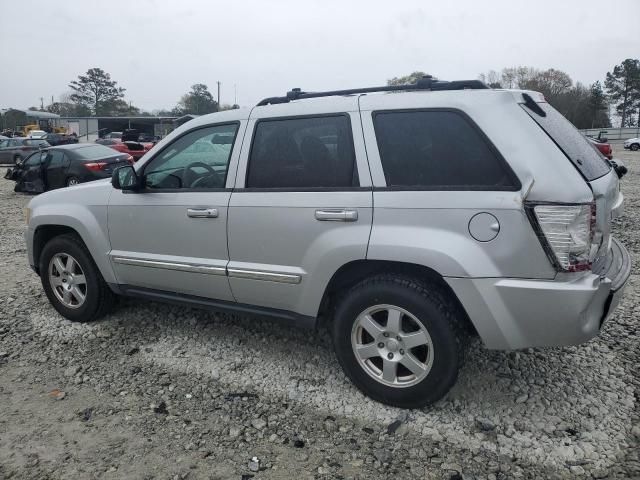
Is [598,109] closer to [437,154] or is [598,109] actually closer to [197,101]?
[197,101]

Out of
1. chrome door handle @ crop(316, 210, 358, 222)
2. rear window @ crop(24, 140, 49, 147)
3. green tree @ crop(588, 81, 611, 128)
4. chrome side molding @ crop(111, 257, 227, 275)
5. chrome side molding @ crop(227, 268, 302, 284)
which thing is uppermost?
green tree @ crop(588, 81, 611, 128)

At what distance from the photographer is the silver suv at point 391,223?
253 centimetres

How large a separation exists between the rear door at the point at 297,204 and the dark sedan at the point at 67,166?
10580mm

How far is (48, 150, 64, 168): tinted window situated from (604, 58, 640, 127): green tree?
257ft

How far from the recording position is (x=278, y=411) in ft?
10.0

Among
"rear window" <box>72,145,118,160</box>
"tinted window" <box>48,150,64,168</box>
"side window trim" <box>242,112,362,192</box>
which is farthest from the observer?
"tinted window" <box>48,150,64,168</box>

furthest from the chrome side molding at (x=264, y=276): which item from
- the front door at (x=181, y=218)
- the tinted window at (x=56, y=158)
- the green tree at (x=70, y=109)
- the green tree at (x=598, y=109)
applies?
the green tree at (x=70, y=109)

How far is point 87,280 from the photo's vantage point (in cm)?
423

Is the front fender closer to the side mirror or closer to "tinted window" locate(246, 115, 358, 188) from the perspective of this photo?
the side mirror

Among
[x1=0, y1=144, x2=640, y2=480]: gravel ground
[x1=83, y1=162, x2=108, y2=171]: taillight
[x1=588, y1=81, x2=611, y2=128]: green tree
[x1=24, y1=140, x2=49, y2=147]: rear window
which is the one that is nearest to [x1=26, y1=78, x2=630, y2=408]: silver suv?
[x1=0, y1=144, x2=640, y2=480]: gravel ground

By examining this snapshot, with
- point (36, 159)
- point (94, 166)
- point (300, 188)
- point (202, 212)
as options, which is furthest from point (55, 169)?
point (300, 188)

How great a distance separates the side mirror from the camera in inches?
147

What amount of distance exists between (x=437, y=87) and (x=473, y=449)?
209 centimetres

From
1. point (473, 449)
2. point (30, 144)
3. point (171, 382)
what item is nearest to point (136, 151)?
point (30, 144)
